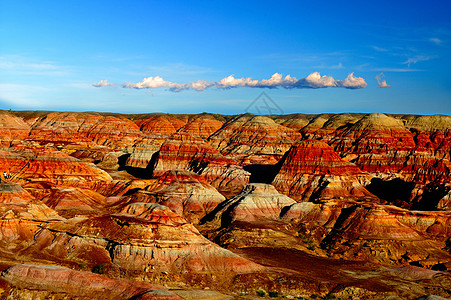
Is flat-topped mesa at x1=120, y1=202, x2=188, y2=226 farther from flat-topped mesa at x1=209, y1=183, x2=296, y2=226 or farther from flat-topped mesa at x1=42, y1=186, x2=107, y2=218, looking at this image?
flat-topped mesa at x1=209, y1=183, x2=296, y2=226

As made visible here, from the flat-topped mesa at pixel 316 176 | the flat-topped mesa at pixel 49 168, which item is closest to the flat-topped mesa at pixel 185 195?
the flat-topped mesa at pixel 49 168

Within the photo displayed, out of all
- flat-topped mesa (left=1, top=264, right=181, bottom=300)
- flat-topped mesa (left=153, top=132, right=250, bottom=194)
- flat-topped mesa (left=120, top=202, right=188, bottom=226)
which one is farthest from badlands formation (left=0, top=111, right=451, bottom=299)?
flat-topped mesa (left=153, top=132, right=250, bottom=194)

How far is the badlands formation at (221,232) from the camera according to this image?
207 ft

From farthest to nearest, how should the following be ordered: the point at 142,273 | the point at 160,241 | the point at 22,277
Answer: the point at 160,241 < the point at 142,273 < the point at 22,277

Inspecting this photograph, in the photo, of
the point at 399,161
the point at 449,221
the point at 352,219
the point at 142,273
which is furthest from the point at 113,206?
the point at 399,161

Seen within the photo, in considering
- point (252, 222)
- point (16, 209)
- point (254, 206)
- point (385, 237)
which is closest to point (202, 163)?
point (254, 206)

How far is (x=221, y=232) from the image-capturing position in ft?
315

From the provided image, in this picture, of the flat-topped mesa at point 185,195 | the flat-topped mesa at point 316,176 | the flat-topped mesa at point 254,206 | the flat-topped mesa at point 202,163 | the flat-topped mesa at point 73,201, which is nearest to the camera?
the flat-topped mesa at point 73,201

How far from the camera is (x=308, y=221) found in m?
105

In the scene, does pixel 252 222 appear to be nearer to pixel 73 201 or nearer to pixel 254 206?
pixel 254 206

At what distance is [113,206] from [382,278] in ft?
195

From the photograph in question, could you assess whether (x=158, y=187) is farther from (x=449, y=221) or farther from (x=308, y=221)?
(x=449, y=221)

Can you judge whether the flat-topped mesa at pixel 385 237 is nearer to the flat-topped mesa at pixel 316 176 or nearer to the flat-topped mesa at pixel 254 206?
the flat-topped mesa at pixel 254 206

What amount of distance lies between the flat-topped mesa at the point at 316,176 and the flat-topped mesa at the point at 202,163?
13857 mm
